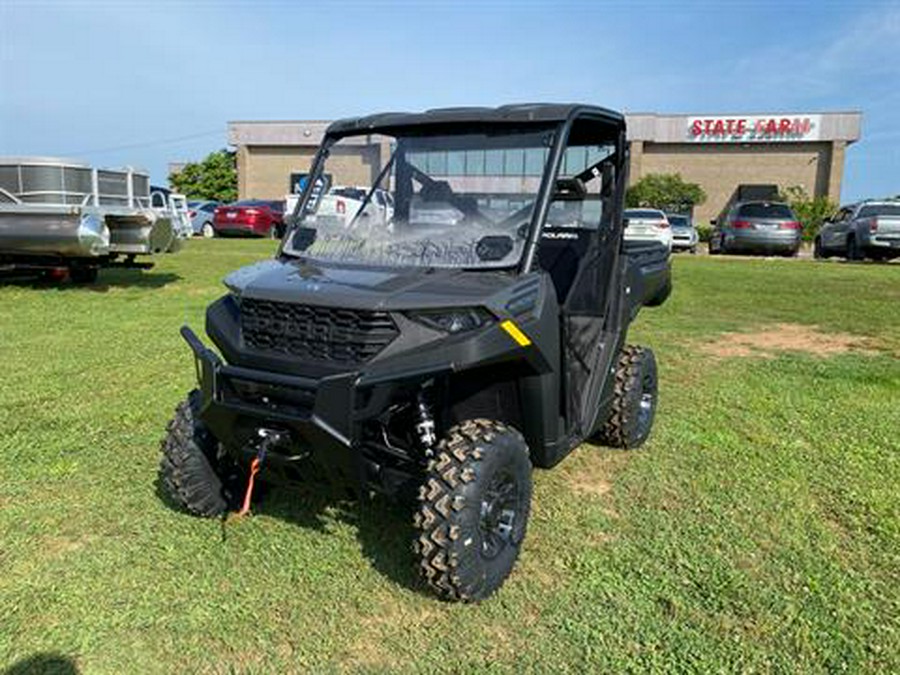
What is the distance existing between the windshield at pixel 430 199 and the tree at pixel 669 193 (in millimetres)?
40847

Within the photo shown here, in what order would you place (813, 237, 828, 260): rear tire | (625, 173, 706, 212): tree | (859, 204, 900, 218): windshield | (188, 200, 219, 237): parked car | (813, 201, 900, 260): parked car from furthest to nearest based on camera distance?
(625, 173, 706, 212): tree, (188, 200, 219, 237): parked car, (813, 237, 828, 260): rear tire, (859, 204, 900, 218): windshield, (813, 201, 900, 260): parked car

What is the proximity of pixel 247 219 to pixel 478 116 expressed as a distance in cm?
2401

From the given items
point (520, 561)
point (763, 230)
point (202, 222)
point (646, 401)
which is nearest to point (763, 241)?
point (763, 230)

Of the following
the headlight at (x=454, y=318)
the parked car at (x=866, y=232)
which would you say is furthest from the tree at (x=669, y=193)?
the headlight at (x=454, y=318)

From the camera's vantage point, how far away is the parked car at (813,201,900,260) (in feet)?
59.9

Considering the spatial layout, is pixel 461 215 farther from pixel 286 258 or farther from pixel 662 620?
pixel 662 620

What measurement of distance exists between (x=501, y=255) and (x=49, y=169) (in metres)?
8.92

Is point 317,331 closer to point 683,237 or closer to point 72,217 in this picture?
point 72,217

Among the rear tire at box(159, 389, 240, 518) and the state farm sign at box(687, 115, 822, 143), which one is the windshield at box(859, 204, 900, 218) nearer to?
the rear tire at box(159, 389, 240, 518)

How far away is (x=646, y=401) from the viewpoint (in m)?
4.87

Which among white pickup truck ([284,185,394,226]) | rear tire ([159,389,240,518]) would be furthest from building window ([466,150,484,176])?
rear tire ([159,389,240,518])

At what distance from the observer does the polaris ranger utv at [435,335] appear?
280 centimetres

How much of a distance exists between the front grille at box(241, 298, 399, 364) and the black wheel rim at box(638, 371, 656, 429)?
2.39 meters

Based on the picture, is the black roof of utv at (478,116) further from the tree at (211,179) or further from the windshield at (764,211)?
the tree at (211,179)
